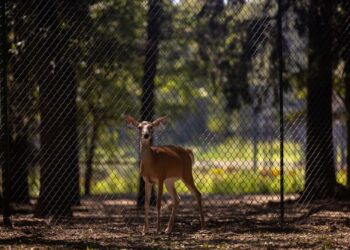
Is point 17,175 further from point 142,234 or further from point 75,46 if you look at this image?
point 142,234

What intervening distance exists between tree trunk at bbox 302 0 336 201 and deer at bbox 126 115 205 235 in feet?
10.2

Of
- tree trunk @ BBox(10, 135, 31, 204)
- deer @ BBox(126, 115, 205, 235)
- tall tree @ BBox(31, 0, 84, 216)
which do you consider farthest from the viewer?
tree trunk @ BBox(10, 135, 31, 204)

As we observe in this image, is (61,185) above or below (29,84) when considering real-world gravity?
below

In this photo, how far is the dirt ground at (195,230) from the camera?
722cm

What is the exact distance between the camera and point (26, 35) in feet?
32.9

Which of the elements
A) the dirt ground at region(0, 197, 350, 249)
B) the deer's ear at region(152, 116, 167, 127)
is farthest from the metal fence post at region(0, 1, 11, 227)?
the deer's ear at region(152, 116, 167, 127)

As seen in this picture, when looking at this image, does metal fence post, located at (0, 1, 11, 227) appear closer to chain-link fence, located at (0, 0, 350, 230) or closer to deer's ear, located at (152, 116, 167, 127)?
chain-link fence, located at (0, 0, 350, 230)

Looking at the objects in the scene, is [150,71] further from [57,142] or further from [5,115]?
[5,115]

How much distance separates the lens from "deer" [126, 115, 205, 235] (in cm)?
812

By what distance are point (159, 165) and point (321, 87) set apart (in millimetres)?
4420

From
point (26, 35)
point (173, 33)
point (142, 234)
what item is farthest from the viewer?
point (173, 33)

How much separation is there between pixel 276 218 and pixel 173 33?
6.47 meters

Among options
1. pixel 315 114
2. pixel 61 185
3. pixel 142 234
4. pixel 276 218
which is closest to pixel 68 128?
pixel 61 185

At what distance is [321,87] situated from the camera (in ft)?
39.0
